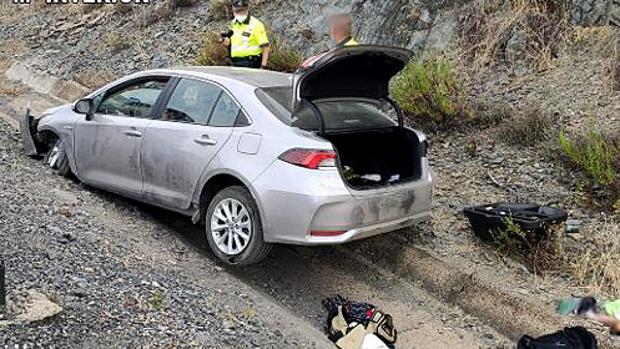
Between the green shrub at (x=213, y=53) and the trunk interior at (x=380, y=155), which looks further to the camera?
the green shrub at (x=213, y=53)

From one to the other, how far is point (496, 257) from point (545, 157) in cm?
173

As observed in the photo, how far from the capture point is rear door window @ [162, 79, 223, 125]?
19.8ft

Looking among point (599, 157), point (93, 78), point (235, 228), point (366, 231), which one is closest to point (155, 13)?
point (93, 78)

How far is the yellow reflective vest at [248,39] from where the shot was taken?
9.08 meters

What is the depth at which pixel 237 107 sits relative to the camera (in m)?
5.77

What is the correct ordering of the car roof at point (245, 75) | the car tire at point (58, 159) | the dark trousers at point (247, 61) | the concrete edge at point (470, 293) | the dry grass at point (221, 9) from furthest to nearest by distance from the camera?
the dry grass at point (221, 9)
the dark trousers at point (247, 61)
the car tire at point (58, 159)
the car roof at point (245, 75)
the concrete edge at point (470, 293)

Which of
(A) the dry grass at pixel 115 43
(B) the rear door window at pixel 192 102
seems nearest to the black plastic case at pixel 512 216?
(B) the rear door window at pixel 192 102

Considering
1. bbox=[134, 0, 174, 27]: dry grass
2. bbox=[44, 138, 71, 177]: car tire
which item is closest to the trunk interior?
bbox=[44, 138, 71, 177]: car tire

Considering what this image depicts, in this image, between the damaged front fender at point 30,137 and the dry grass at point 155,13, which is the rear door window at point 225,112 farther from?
the dry grass at point 155,13

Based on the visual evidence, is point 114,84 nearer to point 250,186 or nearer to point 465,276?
point 250,186

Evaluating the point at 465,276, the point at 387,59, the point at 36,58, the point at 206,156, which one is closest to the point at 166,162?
the point at 206,156

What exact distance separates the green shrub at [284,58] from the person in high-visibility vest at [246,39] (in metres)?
1.43

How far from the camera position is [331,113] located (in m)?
5.62

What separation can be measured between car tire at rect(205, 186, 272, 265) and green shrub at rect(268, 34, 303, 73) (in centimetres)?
513
